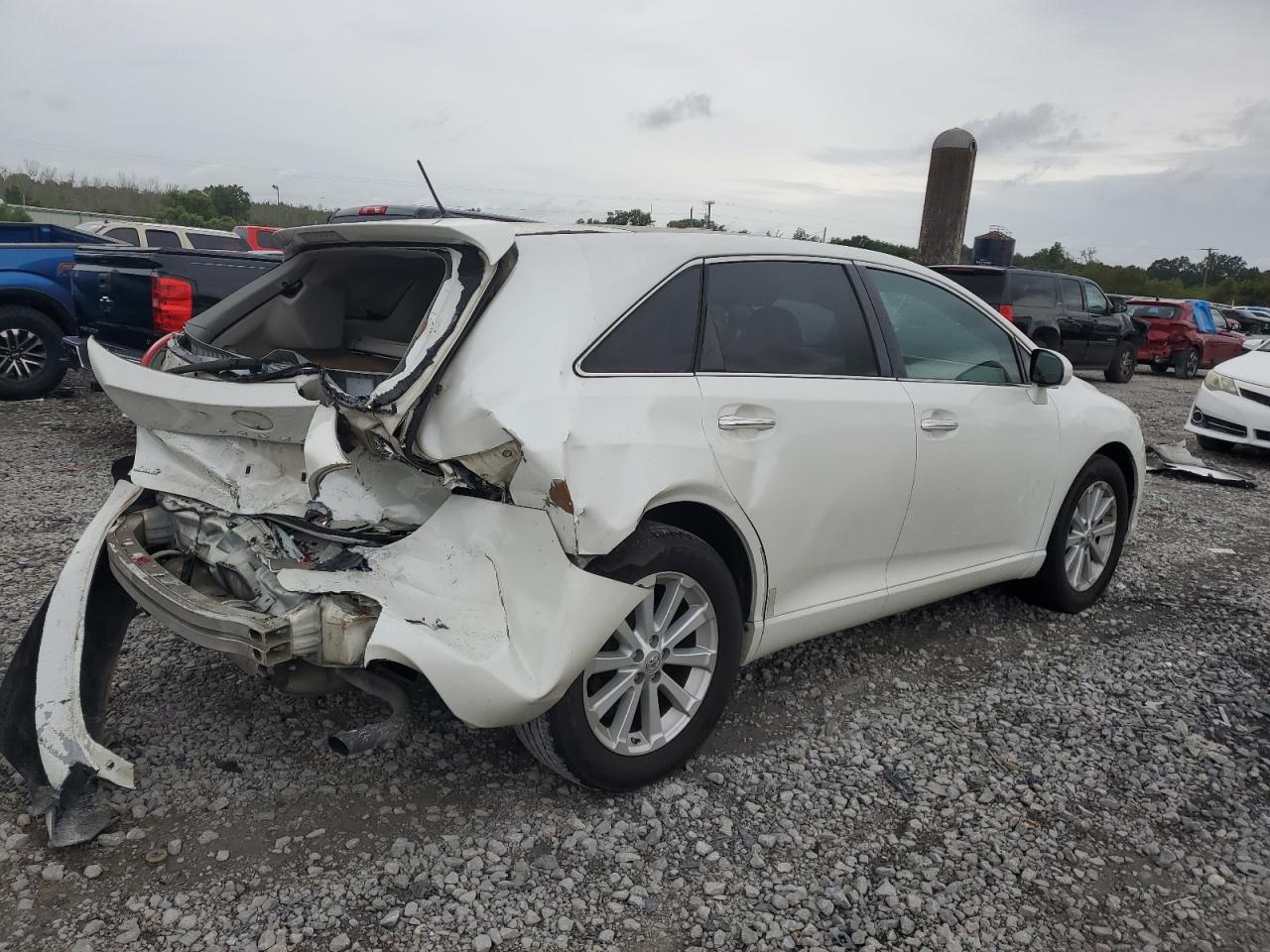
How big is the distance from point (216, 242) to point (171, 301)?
352 inches

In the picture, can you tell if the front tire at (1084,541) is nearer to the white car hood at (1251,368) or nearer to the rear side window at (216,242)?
the white car hood at (1251,368)

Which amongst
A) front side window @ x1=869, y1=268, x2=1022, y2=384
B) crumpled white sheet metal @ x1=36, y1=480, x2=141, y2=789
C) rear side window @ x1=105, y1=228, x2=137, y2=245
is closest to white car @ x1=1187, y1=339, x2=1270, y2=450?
front side window @ x1=869, y1=268, x2=1022, y2=384

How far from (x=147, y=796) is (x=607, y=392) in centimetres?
184

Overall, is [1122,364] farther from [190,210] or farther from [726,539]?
[190,210]

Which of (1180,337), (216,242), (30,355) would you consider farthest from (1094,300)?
(30,355)

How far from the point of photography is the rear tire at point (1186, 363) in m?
19.5

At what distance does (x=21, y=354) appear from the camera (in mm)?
8859

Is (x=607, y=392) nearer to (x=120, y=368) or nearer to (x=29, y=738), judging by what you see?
(x=120, y=368)

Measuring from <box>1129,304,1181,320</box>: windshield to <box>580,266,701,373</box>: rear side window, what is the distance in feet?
63.9

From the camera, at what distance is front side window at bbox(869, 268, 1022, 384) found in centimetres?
377

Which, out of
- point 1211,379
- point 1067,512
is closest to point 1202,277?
point 1211,379

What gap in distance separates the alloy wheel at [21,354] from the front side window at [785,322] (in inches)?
322

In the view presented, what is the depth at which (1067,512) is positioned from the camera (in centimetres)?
455

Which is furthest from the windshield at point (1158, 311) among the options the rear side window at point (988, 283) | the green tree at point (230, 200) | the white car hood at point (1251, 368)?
the green tree at point (230, 200)
